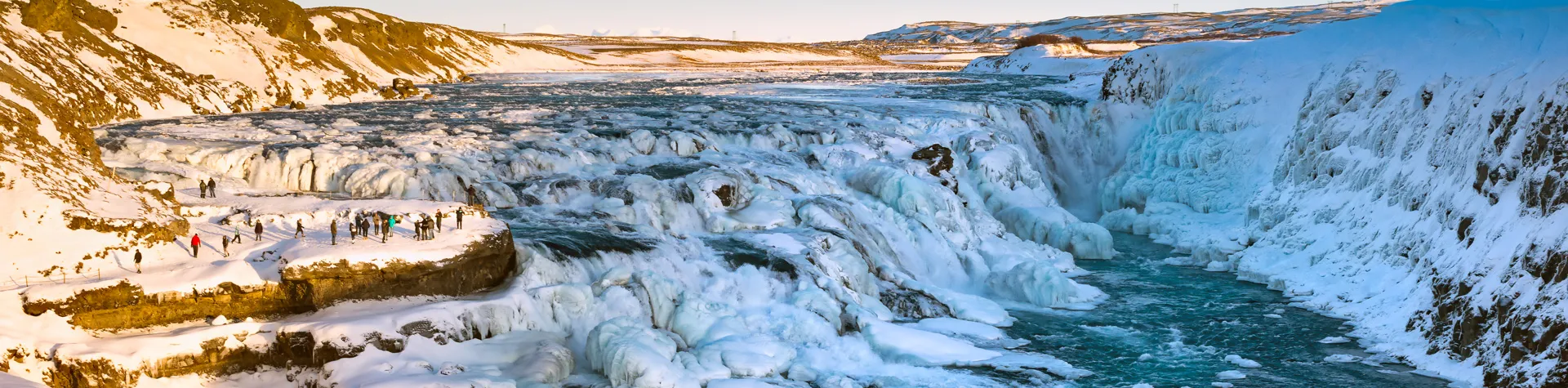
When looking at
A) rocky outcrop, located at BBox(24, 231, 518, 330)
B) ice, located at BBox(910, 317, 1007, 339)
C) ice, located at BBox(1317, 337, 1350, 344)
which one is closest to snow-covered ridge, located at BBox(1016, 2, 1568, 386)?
ice, located at BBox(1317, 337, 1350, 344)

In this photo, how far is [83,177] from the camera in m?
23.3

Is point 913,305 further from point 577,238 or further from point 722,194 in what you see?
point 577,238

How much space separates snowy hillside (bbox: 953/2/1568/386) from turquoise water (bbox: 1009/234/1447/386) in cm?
94

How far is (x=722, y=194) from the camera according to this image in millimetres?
28703

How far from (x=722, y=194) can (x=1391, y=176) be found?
615 inches

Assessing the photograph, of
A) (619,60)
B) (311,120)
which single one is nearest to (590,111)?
(311,120)

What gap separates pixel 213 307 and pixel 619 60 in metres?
104

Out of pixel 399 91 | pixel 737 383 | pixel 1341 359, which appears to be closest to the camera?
pixel 737 383

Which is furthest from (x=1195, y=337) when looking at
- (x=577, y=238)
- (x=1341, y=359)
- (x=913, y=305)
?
(x=577, y=238)

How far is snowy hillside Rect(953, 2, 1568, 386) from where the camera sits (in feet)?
67.2

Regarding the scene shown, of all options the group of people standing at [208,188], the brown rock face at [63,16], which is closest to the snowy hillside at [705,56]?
the brown rock face at [63,16]

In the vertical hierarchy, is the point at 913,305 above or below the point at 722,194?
below

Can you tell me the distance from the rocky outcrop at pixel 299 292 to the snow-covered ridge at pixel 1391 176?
641 inches

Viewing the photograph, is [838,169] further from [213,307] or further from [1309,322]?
[213,307]
